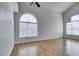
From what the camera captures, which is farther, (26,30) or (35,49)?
(35,49)

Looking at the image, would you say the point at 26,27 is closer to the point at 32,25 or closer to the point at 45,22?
the point at 32,25

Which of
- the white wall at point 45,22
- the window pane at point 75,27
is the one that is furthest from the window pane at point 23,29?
the window pane at point 75,27

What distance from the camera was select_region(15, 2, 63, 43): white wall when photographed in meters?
2.79

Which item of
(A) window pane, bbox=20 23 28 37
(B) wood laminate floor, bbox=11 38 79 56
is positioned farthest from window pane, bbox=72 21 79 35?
(A) window pane, bbox=20 23 28 37

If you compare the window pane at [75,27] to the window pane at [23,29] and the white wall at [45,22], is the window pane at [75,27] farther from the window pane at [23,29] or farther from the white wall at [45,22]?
the window pane at [23,29]

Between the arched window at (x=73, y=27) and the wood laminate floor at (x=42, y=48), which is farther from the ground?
the arched window at (x=73, y=27)

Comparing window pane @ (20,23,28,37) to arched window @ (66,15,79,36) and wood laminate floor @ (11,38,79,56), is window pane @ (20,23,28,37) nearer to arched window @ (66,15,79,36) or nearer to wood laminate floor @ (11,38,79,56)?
wood laminate floor @ (11,38,79,56)

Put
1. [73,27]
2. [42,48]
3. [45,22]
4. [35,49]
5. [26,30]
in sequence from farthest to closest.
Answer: [42,48] < [35,49] < [45,22] < [73,27] < [26,30]

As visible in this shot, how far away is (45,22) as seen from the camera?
3520 millimetres

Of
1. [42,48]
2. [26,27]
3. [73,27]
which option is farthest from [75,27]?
[42,48]

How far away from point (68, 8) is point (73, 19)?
1.33ft

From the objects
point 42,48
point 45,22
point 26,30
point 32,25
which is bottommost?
point 42,48

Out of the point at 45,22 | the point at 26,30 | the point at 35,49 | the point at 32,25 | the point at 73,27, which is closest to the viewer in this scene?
the point at 26,30

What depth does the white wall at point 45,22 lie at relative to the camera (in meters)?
2.79
